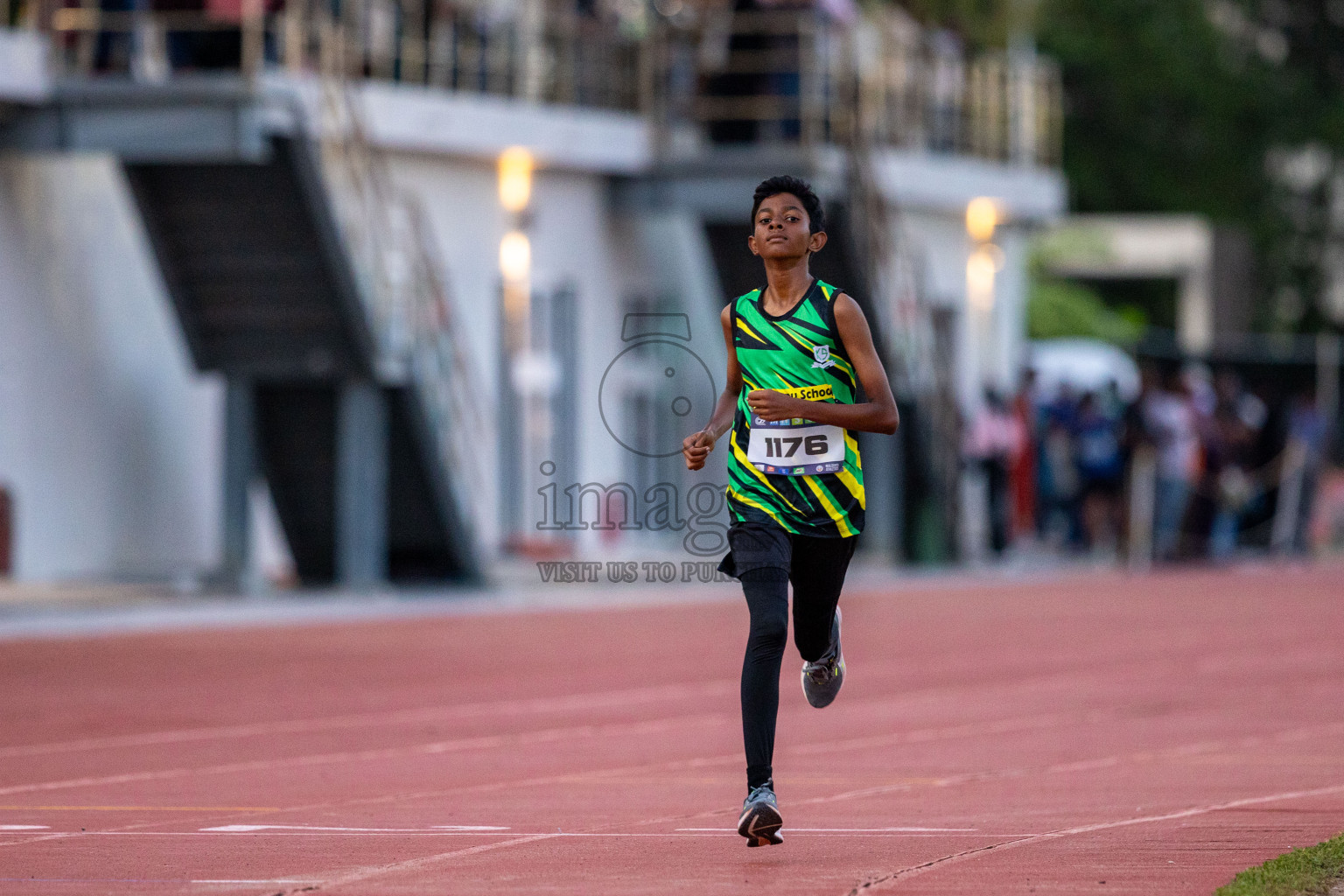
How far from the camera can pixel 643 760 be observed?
35.5 feet

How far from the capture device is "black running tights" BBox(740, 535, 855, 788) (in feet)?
25.5

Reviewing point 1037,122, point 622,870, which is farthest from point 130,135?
point 1037,122

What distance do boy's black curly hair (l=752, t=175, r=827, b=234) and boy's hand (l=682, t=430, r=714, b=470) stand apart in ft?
2.17

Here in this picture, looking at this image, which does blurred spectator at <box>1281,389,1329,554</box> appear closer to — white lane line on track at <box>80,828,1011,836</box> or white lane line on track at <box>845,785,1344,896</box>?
white lane line on track at <box>845,785,1344,896</box>

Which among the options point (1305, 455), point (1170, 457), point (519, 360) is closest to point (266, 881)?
point (519, 360)

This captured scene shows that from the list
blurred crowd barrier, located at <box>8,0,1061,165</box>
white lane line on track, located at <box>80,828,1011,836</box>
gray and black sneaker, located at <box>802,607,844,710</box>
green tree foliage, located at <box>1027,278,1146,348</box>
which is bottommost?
white lane line on track, located at <box>80,828,1011,836</box>

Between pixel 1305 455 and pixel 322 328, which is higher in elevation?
pixel 322 328

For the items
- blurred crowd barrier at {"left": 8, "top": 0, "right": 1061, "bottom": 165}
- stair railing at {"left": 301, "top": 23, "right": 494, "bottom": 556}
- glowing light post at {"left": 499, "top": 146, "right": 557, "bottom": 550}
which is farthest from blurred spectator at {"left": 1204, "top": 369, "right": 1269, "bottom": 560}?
stair railing at {"left": 301, "top": 23, "right": 494, "bottom": 556}

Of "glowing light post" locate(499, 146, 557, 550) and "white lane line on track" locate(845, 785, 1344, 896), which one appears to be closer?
"white lane line on track" locate(845, 785, 1344, 896)

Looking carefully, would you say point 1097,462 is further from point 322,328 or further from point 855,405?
point 855,405

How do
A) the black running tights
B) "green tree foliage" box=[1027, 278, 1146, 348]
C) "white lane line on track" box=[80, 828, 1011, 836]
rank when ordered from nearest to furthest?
1. the black running tights
2. "white lane line on track" box=[80, 828, 1011, 836]
3. "green tree foliage" box=[1027, 278, 1146, 348]

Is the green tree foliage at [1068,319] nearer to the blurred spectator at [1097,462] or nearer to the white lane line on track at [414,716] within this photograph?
the blurred spectator at [1097,462]

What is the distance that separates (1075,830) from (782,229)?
79.6 inches

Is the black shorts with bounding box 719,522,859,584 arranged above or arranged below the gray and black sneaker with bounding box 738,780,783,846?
above
